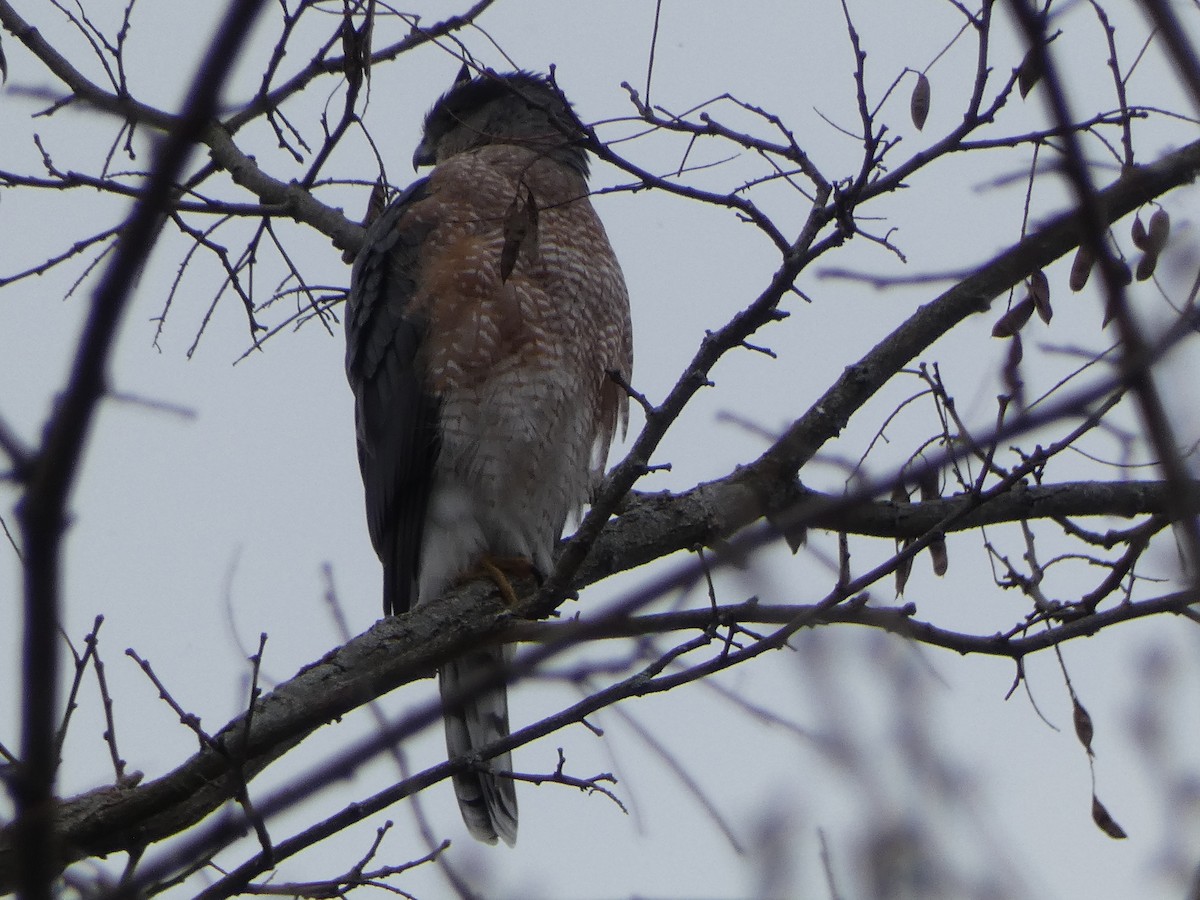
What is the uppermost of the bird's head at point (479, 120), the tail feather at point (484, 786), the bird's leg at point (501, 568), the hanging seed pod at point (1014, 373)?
the bird's head at point (479, 120)

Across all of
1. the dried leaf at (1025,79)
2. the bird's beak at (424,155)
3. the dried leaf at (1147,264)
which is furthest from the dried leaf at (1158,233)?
the bird's beak at (424,155)

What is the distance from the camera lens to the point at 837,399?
3.62 metres

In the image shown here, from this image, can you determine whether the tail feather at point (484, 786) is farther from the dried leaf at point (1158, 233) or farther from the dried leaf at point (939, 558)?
the dried leaf at point (1158, 233)

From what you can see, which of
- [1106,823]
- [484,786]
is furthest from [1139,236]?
[484,786]

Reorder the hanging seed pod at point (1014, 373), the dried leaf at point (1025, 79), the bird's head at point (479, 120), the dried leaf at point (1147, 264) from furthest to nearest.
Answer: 1. the bird's head at point (479, 120)
2. the dried leaf at point (1147, 264)
3. the dried leaf at point (1025, 79)
4. the hanging seed pod at point (1014, 373)

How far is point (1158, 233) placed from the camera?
3.09 metres

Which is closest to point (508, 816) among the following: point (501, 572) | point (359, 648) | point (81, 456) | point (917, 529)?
point (501, 572)

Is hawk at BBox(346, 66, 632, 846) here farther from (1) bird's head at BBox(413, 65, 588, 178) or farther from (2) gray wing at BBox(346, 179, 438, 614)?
(1) bird's head at BBox(413, 65, 588, 178)

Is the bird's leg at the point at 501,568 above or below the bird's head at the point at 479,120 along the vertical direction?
below

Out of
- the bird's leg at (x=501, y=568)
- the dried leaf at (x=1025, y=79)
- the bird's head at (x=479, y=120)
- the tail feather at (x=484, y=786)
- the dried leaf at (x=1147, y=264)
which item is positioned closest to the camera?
the dried leaf at (x=1025, y=79)

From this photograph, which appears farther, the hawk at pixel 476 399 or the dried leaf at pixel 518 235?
the hawk at pixel 476 399

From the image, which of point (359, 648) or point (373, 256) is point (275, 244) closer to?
point (373, 256)

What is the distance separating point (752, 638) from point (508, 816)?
2441 millimetres

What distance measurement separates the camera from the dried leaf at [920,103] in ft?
10.4
